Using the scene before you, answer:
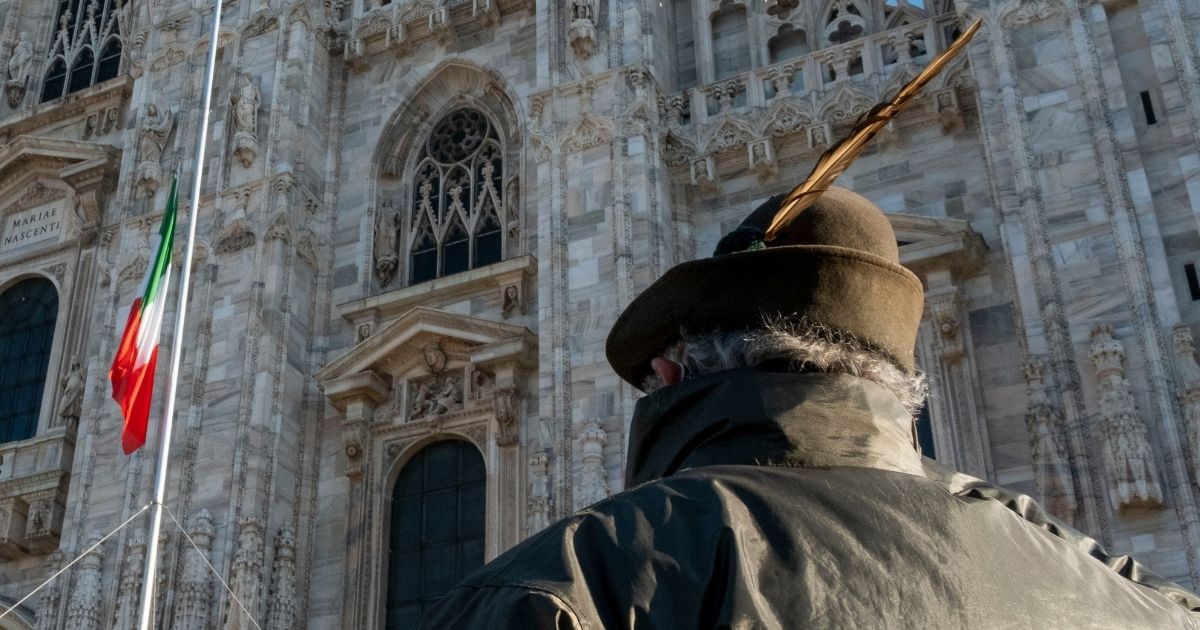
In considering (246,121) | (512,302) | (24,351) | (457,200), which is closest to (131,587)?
(512,302)

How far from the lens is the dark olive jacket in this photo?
1734 mm

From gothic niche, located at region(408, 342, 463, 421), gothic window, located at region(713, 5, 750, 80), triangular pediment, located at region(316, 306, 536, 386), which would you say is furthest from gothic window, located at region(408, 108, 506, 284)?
gothic window, located at region(713, 5, 750, 80)

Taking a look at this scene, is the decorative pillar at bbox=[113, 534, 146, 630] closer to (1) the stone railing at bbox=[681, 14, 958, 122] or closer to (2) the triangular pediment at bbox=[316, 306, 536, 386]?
(2) the triangular pediment at bbox=[316, 306, 536, 386]

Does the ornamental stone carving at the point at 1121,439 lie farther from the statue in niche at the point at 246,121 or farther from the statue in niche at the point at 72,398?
the statue in niche at the point at 72,398

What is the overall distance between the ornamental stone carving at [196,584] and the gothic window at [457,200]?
3477 millimetres

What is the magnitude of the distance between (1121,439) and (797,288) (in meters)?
7.78

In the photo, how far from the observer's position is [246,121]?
49.2ft

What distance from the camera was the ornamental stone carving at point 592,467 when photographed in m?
11.1

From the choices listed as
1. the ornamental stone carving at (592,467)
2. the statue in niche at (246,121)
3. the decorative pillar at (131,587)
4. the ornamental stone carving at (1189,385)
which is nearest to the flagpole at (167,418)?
the decorative pillar at (131,587)

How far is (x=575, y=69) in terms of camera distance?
1371 cm

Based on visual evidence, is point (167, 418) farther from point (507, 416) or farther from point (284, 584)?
point (507, 416)

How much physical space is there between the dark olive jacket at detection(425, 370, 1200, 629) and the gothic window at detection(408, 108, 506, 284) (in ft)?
39.4

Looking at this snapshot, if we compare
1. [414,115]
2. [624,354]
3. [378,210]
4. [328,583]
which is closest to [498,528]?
[328,583]

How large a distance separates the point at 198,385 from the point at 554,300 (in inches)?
146
